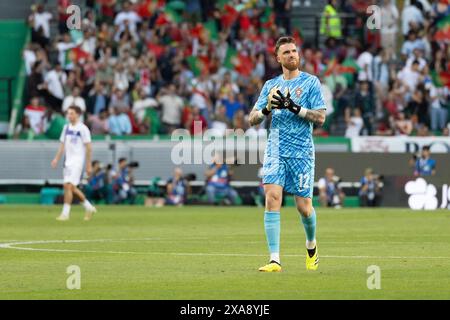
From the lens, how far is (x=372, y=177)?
3553 centimetres

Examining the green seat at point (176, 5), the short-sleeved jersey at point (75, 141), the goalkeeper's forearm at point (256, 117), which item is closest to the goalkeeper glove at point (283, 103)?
the goalkeeper's forearm at point (256, 117)

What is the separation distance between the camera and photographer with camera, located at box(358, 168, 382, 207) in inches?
1406

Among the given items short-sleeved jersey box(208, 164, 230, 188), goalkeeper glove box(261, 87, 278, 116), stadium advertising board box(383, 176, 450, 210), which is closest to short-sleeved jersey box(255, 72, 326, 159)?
goalkeeper glove box(261, 87, 278, 116)

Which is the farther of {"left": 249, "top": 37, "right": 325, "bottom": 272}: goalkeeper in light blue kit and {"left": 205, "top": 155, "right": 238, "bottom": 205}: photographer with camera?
{"left": 205, "top": 155, "right": 238, "bottom": 205}: photographer with camera

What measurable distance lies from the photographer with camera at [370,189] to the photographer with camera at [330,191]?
2.07 ft

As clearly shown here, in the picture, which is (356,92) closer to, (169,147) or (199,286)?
(169,147)

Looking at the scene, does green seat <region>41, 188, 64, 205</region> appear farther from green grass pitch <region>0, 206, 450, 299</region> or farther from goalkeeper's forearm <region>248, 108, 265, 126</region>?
goalkeeper's forearm <region>248, 108, 265, 126</region>

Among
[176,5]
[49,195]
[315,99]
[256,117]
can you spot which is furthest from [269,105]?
[176,5]

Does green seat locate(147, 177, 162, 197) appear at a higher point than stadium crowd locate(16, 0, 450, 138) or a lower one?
lower

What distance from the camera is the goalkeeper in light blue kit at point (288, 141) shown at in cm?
1555

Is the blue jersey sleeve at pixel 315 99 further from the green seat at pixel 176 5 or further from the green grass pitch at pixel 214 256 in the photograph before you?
the green seat at pixel 176 5

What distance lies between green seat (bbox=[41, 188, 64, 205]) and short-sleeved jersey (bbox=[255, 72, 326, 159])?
2212 cm
